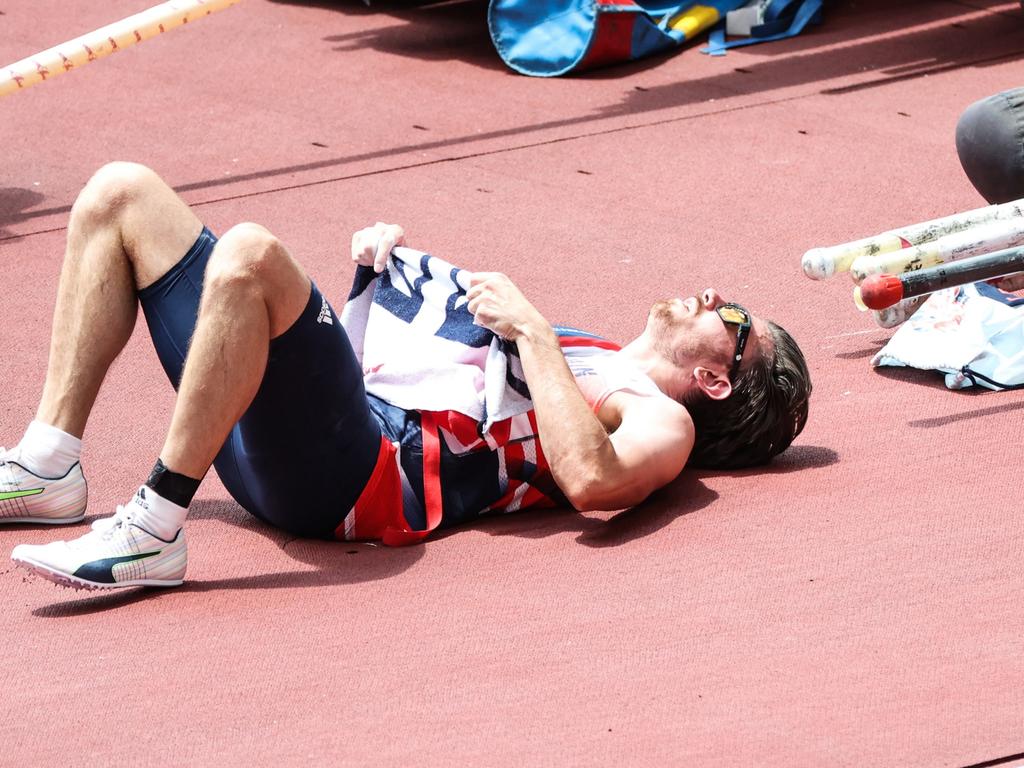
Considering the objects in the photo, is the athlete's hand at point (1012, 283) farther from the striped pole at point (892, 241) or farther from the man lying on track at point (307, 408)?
the man lying on track at point (307, 408)

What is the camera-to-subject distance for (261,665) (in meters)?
2.36

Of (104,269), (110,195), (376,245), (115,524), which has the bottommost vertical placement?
(115,524)

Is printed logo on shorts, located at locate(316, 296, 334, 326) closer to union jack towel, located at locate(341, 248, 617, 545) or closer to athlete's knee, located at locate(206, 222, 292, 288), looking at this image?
athlete's knee, located at locate(206, 222, 292, 288)

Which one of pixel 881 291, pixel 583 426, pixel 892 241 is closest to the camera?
pixel 583 426

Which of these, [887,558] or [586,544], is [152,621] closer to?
[586,544]

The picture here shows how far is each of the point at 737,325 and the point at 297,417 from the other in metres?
0.93

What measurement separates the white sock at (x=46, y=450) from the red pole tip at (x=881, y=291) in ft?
5.17

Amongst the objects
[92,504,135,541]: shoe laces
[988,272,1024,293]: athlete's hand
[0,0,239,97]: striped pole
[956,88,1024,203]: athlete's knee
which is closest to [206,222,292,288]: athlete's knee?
[92,504,135,541]: shoe laces

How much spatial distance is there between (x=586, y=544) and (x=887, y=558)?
1.84ft

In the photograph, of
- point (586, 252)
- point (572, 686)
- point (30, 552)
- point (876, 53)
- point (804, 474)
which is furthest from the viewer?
point (876, 53)

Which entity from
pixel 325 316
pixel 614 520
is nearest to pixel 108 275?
pixel 325 316

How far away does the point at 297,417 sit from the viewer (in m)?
2.70

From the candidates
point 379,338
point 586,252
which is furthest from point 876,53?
point 379,338

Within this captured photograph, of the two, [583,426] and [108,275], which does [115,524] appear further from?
[583,426]
